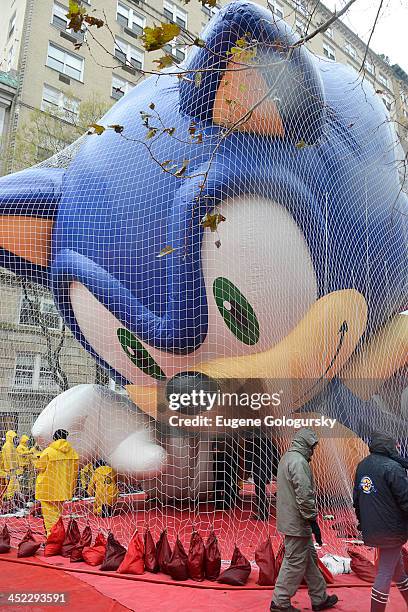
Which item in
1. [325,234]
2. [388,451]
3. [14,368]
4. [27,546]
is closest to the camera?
[388,451]

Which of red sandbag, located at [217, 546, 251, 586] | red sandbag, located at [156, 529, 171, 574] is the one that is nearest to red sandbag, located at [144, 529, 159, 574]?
red sandbag, located at [156, 529, 171, 574]

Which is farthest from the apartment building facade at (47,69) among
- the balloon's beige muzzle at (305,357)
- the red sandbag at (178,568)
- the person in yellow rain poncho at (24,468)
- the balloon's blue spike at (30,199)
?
the red sandbag at (178,568)

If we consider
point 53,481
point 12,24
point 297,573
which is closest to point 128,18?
point 12,24

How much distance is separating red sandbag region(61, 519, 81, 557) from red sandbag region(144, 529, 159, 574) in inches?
31.4

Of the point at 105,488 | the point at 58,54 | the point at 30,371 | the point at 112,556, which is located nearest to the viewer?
the point at 112,556

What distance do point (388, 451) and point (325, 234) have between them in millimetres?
2579

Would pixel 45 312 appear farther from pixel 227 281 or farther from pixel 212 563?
pixel 212 563

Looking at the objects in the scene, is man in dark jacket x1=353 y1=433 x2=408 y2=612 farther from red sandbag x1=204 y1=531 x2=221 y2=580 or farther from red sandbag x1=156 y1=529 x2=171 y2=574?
red sandbag x1=156 y1=529 x2=171 y2=574

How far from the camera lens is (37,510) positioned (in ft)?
21.1

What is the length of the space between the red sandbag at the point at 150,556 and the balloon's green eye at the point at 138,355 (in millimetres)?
1606

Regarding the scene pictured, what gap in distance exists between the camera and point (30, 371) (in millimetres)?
13234

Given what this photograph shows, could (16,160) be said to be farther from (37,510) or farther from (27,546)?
(27,546)

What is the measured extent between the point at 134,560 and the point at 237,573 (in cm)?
83

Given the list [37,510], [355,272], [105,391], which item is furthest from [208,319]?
[37,510]
